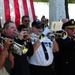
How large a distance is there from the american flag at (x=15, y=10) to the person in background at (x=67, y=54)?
1.31m

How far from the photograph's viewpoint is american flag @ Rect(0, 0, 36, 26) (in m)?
5.75

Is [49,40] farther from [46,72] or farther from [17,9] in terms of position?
[17,9]

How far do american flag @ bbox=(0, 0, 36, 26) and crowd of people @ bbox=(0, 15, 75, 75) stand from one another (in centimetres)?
39

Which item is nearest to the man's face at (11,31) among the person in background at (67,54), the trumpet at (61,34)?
the trumpet at (61,34)

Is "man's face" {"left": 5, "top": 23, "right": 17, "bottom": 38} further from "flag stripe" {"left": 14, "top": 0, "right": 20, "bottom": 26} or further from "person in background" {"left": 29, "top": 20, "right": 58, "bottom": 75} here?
"flag stripe" {"left": 14, "top": 0, "right": 20, "bottom": 26}

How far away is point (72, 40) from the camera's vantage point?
16.4ft

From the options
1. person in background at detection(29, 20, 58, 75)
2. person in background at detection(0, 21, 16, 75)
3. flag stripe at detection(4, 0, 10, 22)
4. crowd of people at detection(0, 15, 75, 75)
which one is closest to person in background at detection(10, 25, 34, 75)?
crowd of people at detection(0, 15, 75, 75)

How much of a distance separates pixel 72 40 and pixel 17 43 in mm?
1546

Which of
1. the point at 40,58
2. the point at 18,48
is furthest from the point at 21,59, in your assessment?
the point at 40,58

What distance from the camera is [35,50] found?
14.6ft

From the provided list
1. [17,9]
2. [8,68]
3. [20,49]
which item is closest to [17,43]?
[20,49]

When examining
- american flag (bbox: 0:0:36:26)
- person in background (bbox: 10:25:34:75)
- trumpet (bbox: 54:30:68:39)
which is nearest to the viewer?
person in background (bbox: 10:25:34:75)

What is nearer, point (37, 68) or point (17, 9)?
point (37, 68)

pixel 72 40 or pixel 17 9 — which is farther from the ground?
pixel 17 9
